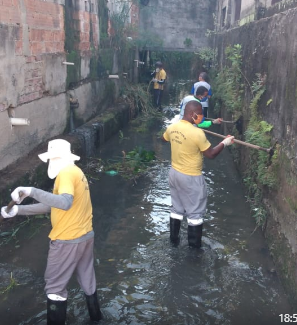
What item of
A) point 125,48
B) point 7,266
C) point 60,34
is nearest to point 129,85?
point 125,48

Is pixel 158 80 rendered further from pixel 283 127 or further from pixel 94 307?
pixel 94 307

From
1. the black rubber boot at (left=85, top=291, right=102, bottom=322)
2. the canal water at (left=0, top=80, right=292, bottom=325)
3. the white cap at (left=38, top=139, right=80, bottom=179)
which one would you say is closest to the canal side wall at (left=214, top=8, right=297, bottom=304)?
the canal water at (left=0, top=80, right=292, bottom=325)

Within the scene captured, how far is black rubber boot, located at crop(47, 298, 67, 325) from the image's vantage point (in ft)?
10.8

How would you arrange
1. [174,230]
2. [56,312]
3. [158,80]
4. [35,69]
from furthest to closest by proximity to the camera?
[158,80], [35,69], [174,230], [56,312]

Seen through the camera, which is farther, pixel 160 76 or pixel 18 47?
pixel 160 76

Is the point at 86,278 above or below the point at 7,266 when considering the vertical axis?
above

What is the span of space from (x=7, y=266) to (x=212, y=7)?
62.8 feet

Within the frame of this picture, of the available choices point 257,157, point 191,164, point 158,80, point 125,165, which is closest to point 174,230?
point 191,164

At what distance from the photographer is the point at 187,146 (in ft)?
15.2

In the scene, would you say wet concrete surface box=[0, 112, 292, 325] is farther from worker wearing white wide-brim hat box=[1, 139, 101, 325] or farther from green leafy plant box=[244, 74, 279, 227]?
worker wearing white wide-brim hat box=[1, 139, 101, 325]

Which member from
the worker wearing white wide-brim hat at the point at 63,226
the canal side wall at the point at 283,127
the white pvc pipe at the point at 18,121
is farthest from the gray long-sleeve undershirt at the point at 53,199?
the white pvc pipe at the point at 18,121

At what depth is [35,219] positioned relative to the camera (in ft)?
18.0

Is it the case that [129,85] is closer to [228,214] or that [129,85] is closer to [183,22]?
[228,214]

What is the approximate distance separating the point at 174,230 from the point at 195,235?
278 millimetres
